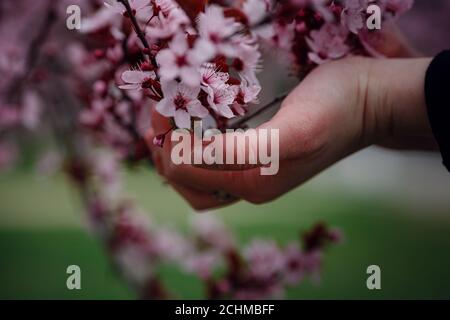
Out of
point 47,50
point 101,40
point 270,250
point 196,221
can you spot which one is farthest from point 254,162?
point 196,221


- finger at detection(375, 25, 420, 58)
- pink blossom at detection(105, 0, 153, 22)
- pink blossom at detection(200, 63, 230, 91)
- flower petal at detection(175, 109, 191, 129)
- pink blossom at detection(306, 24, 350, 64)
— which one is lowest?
flower petal at detection(175, 109, 191, 129)

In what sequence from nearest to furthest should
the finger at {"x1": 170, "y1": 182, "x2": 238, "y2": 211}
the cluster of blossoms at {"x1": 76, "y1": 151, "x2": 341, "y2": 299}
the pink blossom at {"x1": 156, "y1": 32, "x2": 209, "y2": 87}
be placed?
the pink blossom at {"x1": 156, "y1": 32, "x2": 209, "y2": 87}, the finger at {"x1": 170, "y1": 182, "x2": 238, "y2": 211}, the cluster of blossoms at {"x1": 76, "y1": 151, "x2": 341, "y2": 299}

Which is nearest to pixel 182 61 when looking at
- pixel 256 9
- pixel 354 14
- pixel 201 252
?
pixel 256 9

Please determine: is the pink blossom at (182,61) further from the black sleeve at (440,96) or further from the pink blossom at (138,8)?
the black sleeve at (440,96)

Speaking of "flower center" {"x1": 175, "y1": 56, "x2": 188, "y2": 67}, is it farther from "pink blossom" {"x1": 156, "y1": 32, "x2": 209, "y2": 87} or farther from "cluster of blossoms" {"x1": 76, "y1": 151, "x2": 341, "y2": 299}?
"cluster of blossoms" {"x1": 76, "y1": 151, "x2": 341, "y2": 299}

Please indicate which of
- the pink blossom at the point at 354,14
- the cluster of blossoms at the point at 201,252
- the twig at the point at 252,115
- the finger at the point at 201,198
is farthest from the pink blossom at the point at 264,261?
the pink blossom at the point at 354,14

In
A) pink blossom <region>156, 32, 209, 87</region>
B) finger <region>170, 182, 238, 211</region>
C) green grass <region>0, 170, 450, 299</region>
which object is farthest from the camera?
green grass <region>0, 170, 450, 299</region>

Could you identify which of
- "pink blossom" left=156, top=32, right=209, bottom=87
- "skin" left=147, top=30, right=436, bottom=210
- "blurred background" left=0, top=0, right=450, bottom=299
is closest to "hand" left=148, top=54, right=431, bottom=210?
"skin" left=147, top=30, right=436, bottom=210

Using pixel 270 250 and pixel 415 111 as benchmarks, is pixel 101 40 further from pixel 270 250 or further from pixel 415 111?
pixel 270 250
